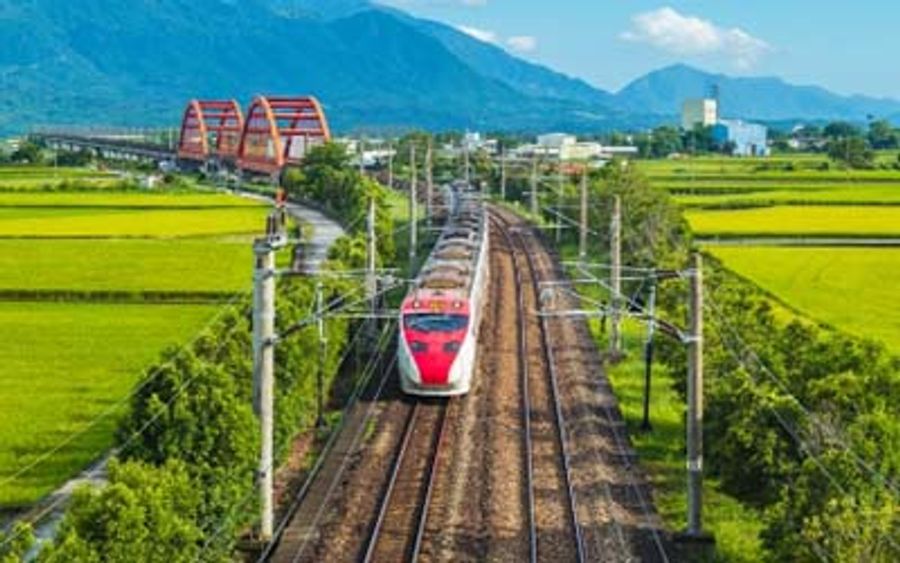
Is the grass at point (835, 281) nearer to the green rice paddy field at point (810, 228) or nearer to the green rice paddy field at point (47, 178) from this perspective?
the green rice paddy field at point (810, 228)

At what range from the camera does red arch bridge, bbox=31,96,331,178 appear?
140988 millimetres

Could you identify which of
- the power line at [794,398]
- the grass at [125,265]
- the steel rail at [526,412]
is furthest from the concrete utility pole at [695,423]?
the grass at [125,265]

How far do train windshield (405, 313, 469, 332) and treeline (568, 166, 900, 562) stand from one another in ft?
17.6

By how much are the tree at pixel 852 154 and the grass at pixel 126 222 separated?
76092 mm

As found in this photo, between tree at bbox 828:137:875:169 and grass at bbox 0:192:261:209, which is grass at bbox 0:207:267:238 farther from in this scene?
tree at bbox 828:137:875:169

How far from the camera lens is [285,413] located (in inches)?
1054

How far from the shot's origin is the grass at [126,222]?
79.2 metres

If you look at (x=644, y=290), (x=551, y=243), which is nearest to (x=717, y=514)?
(x=644, y=290)

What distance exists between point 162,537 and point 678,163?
5949 inches

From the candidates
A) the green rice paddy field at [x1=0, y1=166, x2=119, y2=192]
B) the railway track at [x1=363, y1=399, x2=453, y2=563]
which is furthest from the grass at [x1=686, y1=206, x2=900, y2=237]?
the green rice paddy field at [x1=0, y1=166, x2=119, y2=192]

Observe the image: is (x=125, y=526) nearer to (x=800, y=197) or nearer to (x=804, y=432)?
(x=804, y=432)

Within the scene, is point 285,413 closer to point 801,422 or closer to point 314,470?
point 314,470

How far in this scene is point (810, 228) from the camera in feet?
264

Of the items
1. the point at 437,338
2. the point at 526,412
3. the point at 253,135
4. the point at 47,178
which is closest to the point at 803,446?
the point at 437,338
